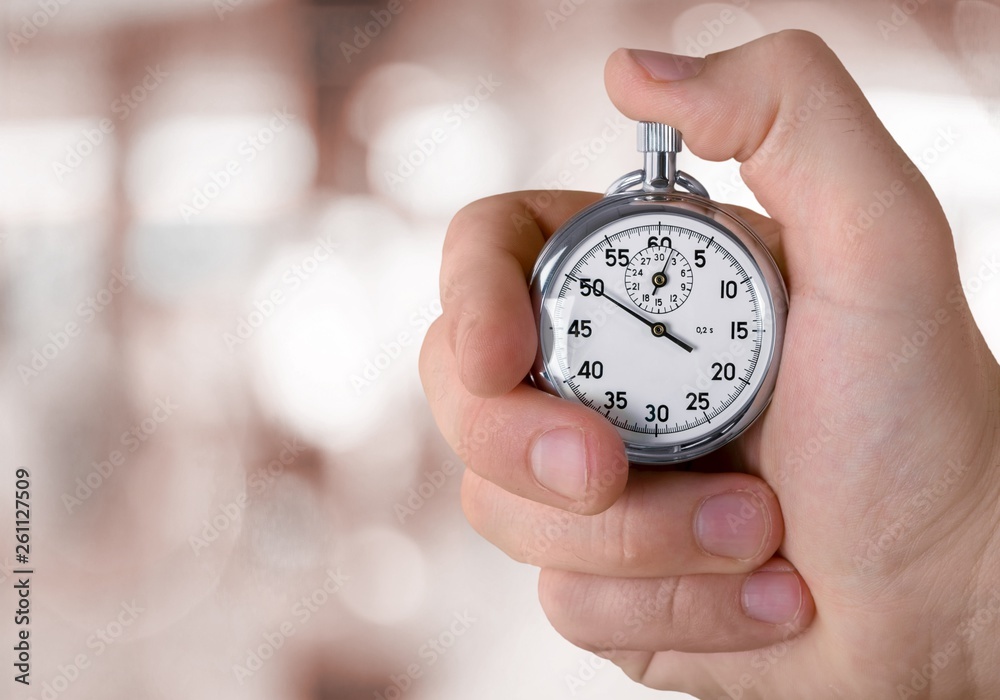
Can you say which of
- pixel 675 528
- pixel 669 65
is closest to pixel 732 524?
pixel 675 528

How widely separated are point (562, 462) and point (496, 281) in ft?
0.84

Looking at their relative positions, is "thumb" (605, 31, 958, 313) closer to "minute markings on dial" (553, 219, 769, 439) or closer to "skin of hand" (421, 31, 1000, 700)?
"skin of hand" (421, 31, 1000, 700)

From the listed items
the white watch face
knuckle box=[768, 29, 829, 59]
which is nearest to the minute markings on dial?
the white watch face

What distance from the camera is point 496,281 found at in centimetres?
115

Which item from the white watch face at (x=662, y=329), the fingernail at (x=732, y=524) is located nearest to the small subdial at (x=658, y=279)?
the white watch face at (x=662, y=329)

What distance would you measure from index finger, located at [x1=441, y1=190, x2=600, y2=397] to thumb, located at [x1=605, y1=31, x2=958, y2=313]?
0.85 feet

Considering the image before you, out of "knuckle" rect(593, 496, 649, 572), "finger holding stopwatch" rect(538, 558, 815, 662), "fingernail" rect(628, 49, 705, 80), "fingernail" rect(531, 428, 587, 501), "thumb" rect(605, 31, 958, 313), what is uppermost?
"fingernail" rect(628, 49, 705, 80)

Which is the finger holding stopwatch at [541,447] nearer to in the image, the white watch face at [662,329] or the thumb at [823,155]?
the white watch face at [662,329]

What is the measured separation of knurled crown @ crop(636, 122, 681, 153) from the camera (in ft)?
3.84

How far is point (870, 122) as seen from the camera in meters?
1.12

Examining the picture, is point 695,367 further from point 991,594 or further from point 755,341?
point 991,594

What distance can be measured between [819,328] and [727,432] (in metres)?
0.18

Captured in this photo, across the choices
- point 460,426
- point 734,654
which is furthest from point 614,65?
point 734,654

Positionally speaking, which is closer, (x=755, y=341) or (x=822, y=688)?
(x=755, y=341)
